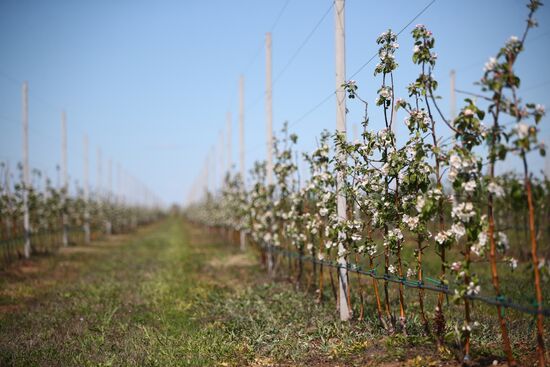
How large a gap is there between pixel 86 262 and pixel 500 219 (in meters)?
12.8

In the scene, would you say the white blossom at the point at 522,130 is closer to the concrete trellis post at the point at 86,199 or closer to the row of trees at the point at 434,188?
the row of trees at the point at 434,188

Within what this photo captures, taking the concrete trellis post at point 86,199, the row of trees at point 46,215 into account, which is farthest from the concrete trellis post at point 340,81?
the concrete trellis post at point 86,199

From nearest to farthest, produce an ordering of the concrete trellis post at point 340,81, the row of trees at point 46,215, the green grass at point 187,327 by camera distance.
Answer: the green grass at point 187,327, the concrete trellis post at point 340,81, the row of trees at point 46,215

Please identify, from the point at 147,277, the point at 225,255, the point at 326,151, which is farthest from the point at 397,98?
the point at 225,255

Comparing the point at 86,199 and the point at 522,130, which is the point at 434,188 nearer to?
the point at 522,130

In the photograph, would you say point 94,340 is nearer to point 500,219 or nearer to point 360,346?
point 360,346

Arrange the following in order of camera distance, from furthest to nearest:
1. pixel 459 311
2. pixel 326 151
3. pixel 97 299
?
1. pixel 97 299
2. pixel 326 151
3. pixel 459 311

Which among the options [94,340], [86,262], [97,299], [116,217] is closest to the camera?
[94,340]

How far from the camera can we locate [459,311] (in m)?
6.56

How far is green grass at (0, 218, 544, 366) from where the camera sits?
5.11m

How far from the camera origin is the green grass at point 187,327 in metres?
5.11

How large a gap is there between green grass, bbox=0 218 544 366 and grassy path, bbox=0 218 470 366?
0.05 feet

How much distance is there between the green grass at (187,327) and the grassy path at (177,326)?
0.05 feet

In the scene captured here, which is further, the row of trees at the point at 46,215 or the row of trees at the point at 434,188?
the row of trees at the point at 46,215
